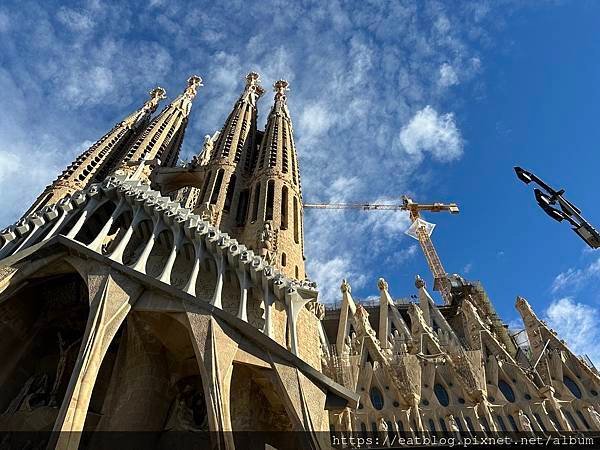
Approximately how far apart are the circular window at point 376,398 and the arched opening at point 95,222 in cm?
998

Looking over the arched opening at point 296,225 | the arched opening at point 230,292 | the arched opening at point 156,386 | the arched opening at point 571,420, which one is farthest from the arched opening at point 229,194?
the arched opening at point 571,420

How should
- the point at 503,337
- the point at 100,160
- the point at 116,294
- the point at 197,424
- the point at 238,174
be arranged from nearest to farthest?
the point at 116,294
the point at 197,424
the point at 503,337
the point at 238,174
the point at 100,160

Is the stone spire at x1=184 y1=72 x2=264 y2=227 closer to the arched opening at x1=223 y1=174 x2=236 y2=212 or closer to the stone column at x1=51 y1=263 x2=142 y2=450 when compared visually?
the arched opening at x1=223 y1=174 x2=236 y2=212

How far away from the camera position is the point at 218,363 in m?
9.62

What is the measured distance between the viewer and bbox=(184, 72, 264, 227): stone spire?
2017 cm

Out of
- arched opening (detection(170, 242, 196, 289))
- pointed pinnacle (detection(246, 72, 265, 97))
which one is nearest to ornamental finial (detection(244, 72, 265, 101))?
pointed pinnacle (detection(246, 72, 265, 97))

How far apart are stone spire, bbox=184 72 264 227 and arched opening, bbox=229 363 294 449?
8.53m

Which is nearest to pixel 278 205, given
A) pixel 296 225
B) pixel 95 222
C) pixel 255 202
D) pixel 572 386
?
pixel 296 225

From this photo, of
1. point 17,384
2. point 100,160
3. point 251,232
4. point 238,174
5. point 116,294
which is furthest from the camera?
point 100,160

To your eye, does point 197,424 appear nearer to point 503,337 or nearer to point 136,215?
point 136,215

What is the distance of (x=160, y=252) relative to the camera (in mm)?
14453

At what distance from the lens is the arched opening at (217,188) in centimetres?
2111

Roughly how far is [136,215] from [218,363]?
620cm

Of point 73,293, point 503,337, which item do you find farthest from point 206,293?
point 503,337
